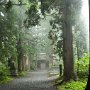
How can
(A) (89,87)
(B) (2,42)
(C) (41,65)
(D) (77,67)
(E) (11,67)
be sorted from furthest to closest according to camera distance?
(C) (41,65), (E) (11,67), (B) (2,42), (D) (77,67), (A) (89,87)

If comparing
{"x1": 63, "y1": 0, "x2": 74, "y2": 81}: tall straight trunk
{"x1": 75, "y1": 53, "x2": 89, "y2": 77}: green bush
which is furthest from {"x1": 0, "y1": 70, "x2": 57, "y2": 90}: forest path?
{"x1": 75, "y1": 53, "x2": 89, "y2": 77}: green bush

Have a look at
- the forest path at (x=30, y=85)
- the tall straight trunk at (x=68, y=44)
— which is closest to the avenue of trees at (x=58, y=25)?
the tall straight trunk at (x=68, y=44)

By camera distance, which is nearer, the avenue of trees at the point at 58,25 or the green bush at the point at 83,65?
the avenue of trees at the point at 58,25

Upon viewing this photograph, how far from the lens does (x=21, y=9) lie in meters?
47.0

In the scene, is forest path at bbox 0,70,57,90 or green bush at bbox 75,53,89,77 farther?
green bush at bbox 75,53,89,77

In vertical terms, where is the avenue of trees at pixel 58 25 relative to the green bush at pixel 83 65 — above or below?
above

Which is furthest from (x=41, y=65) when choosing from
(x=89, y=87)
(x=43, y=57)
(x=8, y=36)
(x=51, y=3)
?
(x=89, y=87)

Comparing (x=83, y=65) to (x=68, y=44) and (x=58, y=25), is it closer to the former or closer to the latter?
(x=58, y=25)

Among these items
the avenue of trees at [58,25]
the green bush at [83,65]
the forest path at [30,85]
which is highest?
the avenue of trees at [58,25]

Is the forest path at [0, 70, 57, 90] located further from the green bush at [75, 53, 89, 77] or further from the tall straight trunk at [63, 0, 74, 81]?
the green bush at [75, 53, 89, 77]

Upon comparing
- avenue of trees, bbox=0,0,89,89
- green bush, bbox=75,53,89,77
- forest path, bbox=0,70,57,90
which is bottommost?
forest path, bbox=0,70,57,90

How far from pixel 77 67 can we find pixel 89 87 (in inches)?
680

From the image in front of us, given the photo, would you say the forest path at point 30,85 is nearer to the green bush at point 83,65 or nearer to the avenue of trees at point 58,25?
the avenue of trees at point 58,25

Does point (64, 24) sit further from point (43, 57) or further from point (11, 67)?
point (43, 57)
